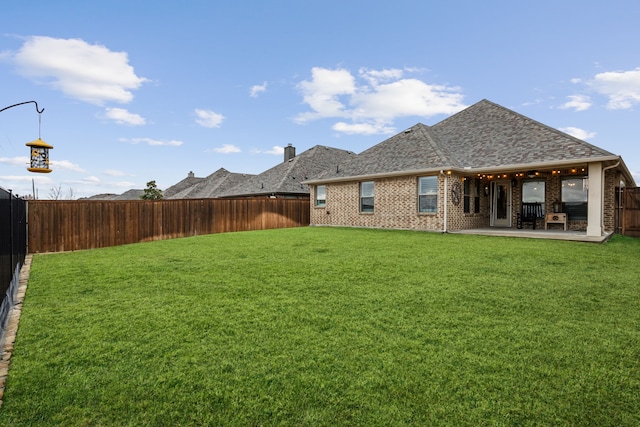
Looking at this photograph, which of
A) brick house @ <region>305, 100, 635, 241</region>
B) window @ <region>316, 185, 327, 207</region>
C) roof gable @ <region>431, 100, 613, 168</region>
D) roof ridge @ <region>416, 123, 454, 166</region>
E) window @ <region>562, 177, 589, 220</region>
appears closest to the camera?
roof gable @ <region>431, 100, 613, 168</region>

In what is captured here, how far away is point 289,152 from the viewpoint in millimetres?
29297

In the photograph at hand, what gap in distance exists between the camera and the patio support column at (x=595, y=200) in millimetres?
10562

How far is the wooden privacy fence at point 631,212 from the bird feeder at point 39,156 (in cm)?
2022

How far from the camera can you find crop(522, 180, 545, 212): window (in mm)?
13812

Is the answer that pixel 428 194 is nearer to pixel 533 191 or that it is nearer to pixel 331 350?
pixel 533 191

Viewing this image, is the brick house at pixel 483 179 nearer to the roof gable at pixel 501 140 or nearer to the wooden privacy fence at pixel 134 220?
the roof gable at pixel 501 140

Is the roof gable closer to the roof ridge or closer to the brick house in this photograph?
the brick house

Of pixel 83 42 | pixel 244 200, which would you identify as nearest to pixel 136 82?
pixel 83 42

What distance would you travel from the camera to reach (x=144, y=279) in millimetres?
5863

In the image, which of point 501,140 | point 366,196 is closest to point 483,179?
point 501,140

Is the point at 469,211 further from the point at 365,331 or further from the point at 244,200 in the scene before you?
the point at 365,331

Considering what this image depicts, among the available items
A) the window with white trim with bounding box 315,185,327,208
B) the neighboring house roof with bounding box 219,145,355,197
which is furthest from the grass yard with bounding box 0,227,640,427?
the neighboring house roof with bounding box 219,145,355,197

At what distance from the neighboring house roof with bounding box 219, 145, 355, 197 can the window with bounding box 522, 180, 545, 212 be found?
A: 1249 centimetres

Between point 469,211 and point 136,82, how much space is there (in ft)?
53.7
